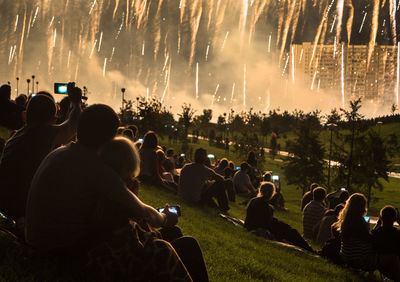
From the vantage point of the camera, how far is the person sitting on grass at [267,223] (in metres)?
9.34

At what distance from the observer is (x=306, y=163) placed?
45.5 metres

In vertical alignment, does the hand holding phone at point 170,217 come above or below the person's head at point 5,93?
below

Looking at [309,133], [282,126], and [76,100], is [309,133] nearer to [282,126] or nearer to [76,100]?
[76,100]

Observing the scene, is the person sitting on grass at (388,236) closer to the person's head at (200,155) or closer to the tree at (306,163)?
the person's head at (200,155)

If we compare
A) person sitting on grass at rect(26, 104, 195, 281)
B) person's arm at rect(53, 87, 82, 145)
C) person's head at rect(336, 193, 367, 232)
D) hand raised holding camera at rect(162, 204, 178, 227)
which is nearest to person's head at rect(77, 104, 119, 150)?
person sitting on grass at rect(26, 104, 195, 281)

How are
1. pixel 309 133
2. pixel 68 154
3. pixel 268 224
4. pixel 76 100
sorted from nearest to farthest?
pixel 68 154
pixel 76 100
pixel 268 224
pixel 309 133

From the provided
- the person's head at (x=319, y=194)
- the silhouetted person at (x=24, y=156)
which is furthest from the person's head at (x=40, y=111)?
the person's head at (x=319, y=194)

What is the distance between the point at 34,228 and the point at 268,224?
729 centimetres

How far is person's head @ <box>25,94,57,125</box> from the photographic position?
475 cm

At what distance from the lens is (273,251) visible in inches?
340

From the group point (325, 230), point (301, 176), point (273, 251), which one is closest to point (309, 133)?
point (301, 176)

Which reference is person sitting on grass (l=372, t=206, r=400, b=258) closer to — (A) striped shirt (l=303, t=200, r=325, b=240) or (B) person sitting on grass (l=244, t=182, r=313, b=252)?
(B) person sitting on grass (l=244, t=182, r=313, b=252)

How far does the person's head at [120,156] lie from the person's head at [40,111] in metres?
1.86

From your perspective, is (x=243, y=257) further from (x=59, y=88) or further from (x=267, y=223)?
(x=59, y=88)
